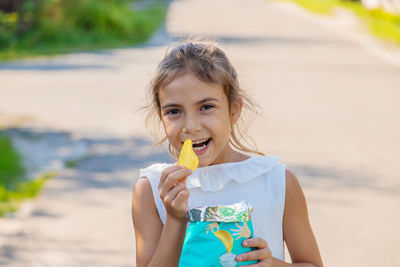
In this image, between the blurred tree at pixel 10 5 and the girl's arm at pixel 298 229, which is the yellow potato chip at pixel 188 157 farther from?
the blurred tree at pixel 10 5

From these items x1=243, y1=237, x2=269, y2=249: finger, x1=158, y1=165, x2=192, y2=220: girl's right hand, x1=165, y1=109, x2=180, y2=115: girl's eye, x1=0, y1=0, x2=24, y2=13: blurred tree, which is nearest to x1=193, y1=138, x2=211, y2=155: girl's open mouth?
x1=165, y1=109, x2=180, y2=115: girl's eye

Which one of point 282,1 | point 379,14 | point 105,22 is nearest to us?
point 105,22

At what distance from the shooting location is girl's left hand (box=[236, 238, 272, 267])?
1888 mm

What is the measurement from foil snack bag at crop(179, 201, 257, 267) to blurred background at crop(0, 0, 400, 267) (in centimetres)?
105

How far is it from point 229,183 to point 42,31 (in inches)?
→ 745

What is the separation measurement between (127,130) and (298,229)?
6945 millimetres

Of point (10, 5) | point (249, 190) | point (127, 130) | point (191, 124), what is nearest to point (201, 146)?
point (191, 124)

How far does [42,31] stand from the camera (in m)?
20.4

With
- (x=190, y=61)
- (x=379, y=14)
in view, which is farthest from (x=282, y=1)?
(x=190, y=61)

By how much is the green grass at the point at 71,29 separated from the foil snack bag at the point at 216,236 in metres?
16.6

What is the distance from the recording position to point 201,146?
2184 millimetres

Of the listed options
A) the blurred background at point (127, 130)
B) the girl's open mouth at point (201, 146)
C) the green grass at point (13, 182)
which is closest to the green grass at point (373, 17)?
the blurred background at point (127, 130)

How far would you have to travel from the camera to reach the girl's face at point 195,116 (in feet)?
7.03

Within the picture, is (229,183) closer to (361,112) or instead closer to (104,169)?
(104,169)
